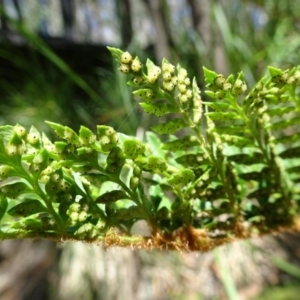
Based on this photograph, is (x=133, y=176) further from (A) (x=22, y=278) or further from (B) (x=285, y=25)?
(A) (x=22, y=278)

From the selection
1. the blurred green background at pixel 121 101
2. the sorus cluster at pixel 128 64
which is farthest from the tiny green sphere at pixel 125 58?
the blurred green background at pixel 121 101

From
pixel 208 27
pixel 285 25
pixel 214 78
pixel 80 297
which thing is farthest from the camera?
pixel 80 297

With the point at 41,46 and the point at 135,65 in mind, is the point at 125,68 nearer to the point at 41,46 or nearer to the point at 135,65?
the point at 135,65

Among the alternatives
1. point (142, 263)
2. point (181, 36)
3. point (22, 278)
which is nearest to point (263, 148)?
point (181, 36)

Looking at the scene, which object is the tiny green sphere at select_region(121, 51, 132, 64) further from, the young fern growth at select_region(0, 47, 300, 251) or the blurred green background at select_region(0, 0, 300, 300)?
the blurred green background at select_region(0, 0, 300, 300)

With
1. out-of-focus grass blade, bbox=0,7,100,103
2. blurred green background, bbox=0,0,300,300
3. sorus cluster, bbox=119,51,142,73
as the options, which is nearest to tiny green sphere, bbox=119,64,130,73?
sorus cluster, bbox=119,51,142,73
